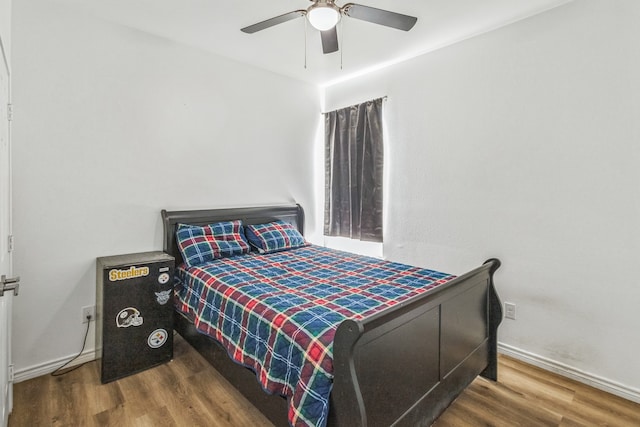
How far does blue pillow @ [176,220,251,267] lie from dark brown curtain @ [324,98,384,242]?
4.10ft

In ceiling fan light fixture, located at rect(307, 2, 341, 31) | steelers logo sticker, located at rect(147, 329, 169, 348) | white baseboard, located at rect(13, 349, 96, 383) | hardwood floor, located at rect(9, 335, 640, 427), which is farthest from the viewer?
steelers logo sticker, located at rect(147, 329, 169, 348)

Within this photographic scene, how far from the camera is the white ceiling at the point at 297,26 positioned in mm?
2295

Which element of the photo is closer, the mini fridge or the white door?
the white door

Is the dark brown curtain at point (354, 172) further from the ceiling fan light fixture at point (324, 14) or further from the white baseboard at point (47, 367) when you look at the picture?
the white baseboard at point (47, 367)

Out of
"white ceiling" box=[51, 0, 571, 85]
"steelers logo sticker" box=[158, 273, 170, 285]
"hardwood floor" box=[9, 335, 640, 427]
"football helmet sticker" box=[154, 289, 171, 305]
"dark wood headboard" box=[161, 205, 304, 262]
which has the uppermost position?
"white ceiling" box=[51, 0, 571, 85]

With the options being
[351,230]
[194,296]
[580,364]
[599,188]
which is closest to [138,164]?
[194,296]

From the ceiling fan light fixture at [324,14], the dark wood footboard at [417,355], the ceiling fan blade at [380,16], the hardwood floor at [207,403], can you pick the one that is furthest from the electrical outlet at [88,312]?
the ceiling fan blade at [380,16]

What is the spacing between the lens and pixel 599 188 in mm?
2150

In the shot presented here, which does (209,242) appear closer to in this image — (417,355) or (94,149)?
(94,149)

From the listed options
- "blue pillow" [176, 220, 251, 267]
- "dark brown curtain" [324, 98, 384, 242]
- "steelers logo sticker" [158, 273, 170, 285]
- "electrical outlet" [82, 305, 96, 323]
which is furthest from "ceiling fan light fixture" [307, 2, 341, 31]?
"electrical outlet" [82, 305, 96, 323]

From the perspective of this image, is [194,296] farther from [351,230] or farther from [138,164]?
[351,230]

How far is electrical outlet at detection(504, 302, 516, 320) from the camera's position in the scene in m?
2.58

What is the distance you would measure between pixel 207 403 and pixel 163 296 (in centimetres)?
86

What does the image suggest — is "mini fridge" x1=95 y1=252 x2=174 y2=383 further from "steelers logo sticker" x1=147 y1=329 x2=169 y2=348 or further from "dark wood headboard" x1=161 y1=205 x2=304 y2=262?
"dark wood headboard" x1=161 y1=205 x2=304 y2=262
